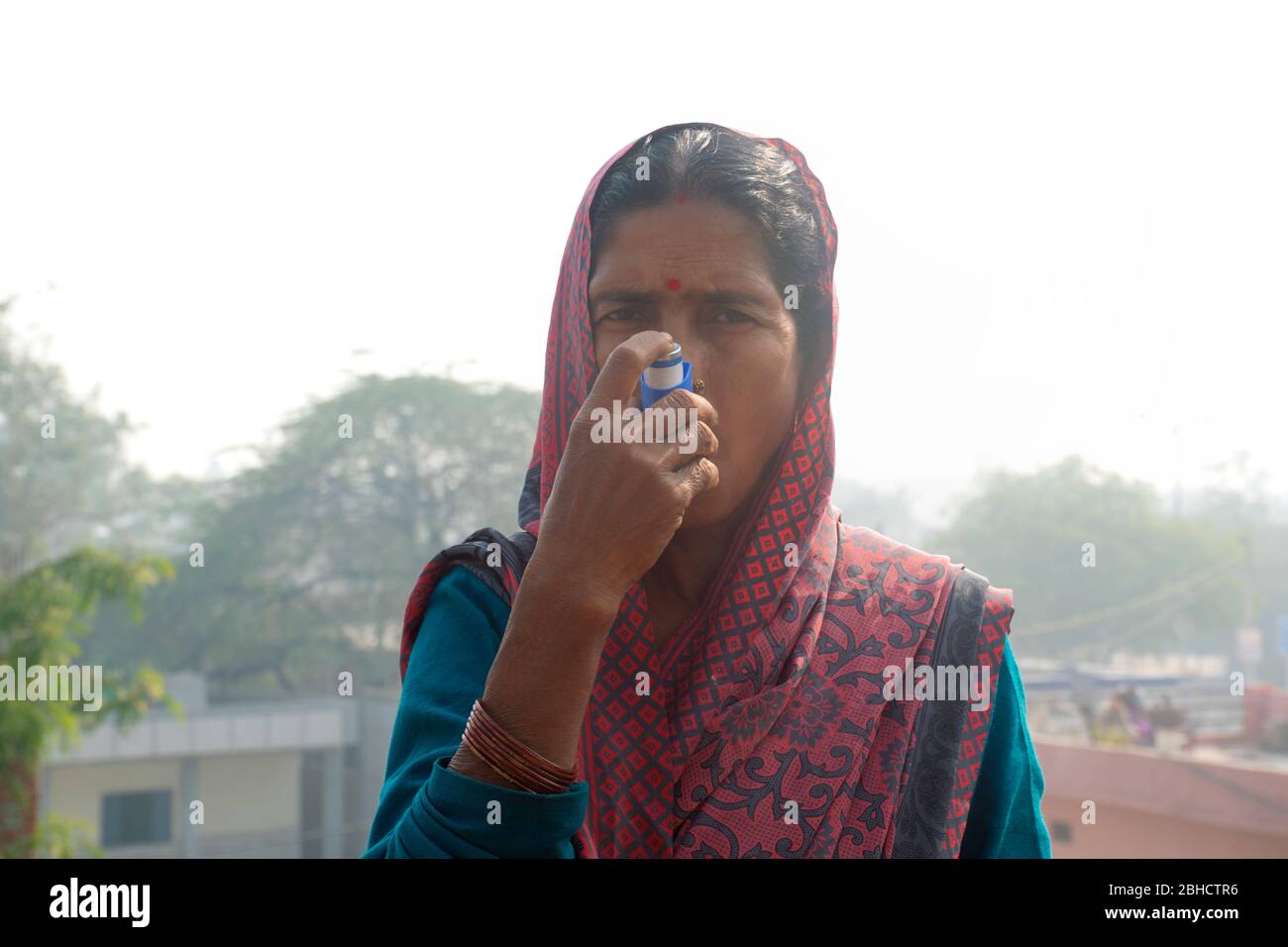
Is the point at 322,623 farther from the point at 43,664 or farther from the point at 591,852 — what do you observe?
the point at 591,852

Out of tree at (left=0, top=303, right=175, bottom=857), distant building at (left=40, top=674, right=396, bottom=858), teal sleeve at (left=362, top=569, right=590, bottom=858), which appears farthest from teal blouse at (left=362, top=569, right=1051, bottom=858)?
distant building at (left=40, top=674, right=396, bottom=858)

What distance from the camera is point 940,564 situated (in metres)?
1.31

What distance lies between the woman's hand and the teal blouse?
18 cm

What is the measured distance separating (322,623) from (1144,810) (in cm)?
2156

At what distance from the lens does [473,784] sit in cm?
93

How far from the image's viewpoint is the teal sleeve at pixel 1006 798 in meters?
1.21

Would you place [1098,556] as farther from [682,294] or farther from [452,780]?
[452,780]

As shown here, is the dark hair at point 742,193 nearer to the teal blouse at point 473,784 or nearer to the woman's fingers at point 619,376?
the woman's fingers at point 619,376

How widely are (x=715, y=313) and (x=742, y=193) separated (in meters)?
0.15

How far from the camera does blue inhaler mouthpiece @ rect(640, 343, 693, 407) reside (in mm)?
1035

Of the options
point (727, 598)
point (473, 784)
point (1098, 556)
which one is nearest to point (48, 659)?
point (727, 598)

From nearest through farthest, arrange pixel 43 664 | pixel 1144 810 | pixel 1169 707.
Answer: pixel 43 664 → pixel 1144 810 → pixel 1169 707
